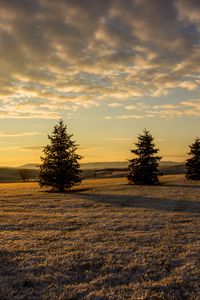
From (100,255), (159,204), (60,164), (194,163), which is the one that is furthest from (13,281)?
(194,163)

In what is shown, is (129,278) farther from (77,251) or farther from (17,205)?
(17,205)

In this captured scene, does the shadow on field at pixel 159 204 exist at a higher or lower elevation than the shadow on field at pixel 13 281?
higher

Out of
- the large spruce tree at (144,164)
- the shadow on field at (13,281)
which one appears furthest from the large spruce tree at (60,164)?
the shadow on field at (13,281)

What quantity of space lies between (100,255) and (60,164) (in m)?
36.8

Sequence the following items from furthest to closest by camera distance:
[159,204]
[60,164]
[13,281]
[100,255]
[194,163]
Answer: [194,163] → [60,164] → [159,204] → [100,255] → [13,281]

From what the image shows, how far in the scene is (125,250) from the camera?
16281mm

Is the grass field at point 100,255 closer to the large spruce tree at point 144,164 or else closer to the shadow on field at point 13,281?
the shadow on field at point 13,281

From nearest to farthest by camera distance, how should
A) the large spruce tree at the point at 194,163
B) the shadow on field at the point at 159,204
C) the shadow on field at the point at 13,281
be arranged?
the shadow on field at the point at 13,281
the shadow on field at the point at 159,204
the large spruce tree at the point at 194,163

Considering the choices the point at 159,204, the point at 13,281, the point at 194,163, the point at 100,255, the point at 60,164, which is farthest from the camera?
the point at 194,163

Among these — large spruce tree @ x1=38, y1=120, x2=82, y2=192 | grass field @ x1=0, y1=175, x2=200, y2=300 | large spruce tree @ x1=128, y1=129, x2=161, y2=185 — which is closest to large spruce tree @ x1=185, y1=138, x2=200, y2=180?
large spruce tree @ x1=128, y1=129, x2=161, y2=185

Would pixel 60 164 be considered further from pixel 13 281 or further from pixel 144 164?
pixel 13 281

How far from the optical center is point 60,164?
169 ft

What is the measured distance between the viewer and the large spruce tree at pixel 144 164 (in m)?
58.3

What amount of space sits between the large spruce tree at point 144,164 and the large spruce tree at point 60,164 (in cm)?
1161
